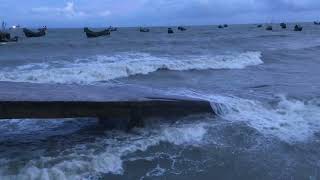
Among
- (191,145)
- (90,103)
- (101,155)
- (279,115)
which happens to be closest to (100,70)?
(279,115)

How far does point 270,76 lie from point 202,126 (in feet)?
32.1

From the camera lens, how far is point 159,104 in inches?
345

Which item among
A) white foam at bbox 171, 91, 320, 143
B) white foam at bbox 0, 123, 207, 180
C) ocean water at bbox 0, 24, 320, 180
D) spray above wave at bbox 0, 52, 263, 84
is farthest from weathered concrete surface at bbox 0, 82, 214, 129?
spray above wave at bbox 0, 52, 263, 84

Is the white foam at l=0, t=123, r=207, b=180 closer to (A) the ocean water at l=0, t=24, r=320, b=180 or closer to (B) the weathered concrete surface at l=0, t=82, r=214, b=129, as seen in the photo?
(A) the ocean water at l=0, t=24, r=320, b=180

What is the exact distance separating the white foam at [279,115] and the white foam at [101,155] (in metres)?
1.21

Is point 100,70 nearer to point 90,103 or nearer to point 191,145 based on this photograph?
point 90,103

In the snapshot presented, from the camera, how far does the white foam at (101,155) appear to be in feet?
20.5

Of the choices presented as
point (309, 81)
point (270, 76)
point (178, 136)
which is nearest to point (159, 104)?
point (178, 136)

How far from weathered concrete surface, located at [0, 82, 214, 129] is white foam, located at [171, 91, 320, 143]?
0.84 m

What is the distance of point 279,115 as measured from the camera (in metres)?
9.98

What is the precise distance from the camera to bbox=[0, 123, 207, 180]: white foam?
6254 mm

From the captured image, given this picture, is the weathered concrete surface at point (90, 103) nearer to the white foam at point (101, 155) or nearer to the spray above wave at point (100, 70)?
the white foam at point (101, 155)

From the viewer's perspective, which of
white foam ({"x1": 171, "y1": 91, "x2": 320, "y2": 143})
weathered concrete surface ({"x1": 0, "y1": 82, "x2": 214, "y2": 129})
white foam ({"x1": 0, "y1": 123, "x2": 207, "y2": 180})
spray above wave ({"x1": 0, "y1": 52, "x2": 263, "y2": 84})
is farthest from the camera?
spray above wave ({"x1": 0, "y1": 52, "x2": 263, "y2": 84})

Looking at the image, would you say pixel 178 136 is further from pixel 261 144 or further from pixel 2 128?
pixel 2 128
